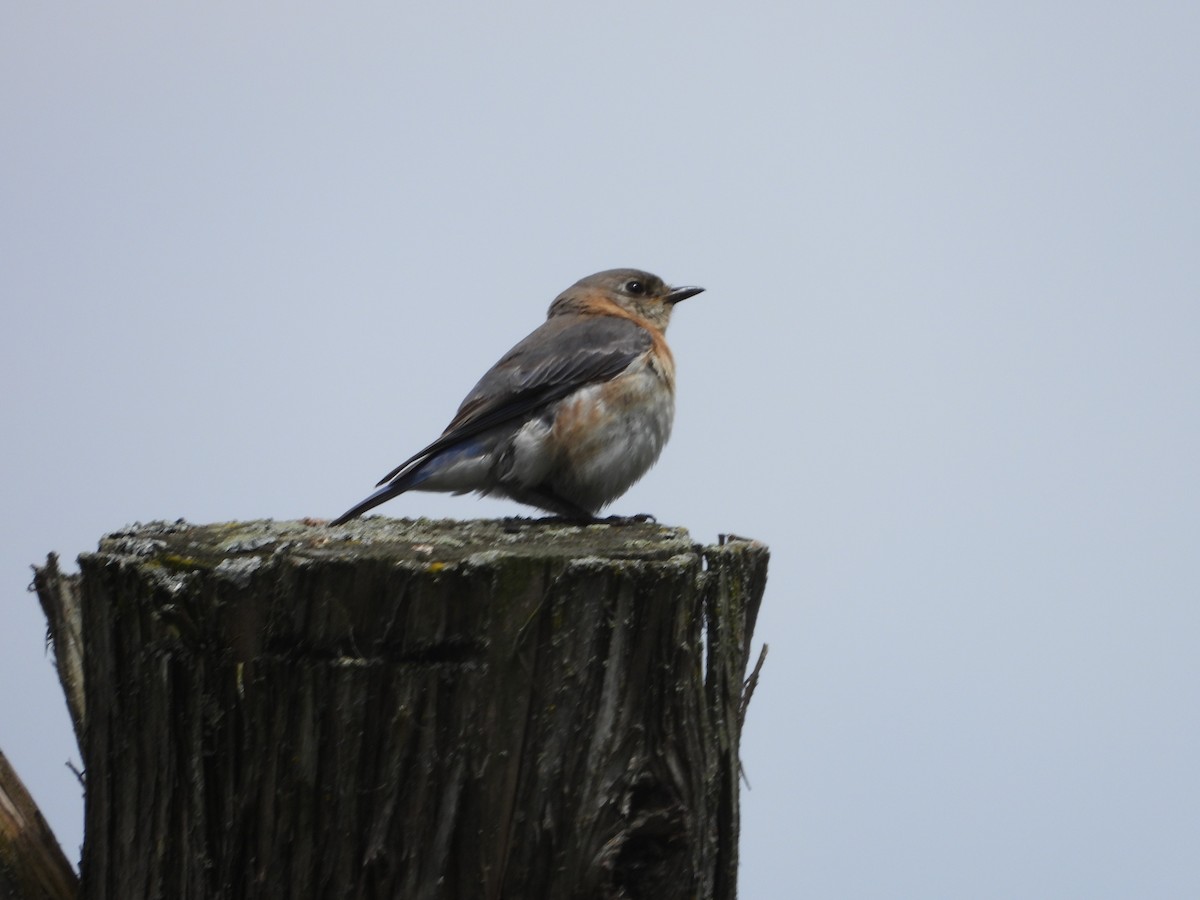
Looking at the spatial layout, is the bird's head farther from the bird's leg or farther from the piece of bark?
the piece of bark

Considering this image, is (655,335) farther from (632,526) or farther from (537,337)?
(632,526)

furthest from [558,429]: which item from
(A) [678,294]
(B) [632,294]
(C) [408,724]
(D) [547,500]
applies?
(C) [408,724]

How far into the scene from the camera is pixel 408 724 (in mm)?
3051

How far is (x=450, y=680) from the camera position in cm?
305

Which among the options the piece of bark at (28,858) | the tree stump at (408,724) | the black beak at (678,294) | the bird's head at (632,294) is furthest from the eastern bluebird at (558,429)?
the tree stump at (408,724)

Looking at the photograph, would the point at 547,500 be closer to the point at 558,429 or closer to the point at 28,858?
the point at 558,429

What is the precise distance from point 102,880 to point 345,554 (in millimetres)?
1138

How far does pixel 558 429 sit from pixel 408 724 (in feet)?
8.80

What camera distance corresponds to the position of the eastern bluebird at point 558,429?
560 cm

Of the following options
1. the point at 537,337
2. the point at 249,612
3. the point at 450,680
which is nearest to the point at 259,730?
the point at 249,612

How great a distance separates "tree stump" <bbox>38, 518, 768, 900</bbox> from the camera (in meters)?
3.05

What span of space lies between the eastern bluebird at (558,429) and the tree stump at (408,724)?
2.05 m

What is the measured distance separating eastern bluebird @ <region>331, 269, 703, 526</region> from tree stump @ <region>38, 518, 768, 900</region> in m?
2.05

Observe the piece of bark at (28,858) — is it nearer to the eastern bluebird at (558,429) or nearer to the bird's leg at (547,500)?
the eastern bluebird at (558,429)
